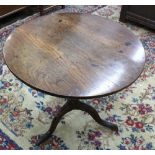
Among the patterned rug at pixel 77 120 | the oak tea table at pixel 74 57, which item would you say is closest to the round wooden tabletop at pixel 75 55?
the oak tea table at pixel 74 57

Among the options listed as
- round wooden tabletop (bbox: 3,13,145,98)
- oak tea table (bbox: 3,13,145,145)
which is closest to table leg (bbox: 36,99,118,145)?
oak tea table (bbox: 3,13,145,145)

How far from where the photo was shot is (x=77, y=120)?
1513 mm

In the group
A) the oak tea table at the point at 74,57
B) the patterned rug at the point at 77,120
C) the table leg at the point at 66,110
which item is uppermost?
the oak tea table at the point at 74,57

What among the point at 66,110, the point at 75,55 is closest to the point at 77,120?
the point at 66,110

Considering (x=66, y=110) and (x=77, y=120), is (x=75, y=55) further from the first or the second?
(x=77, y=120)

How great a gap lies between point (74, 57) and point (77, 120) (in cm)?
49

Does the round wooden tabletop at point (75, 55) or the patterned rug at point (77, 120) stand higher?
the round wooden tabletop at point (75, 55)

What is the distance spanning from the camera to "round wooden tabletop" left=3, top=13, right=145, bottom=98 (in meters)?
1.04

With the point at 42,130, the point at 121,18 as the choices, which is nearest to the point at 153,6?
the point at 121,18

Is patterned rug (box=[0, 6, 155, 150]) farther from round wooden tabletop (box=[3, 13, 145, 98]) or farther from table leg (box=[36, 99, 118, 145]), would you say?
round wooden tabletop (box=[3, 13, 145, 98])

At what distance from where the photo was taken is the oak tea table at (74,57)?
1.04m

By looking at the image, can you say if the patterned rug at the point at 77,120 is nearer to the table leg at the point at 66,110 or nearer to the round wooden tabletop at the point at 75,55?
the table leg at the point at 66,110

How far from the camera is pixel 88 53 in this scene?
121 centimetres
